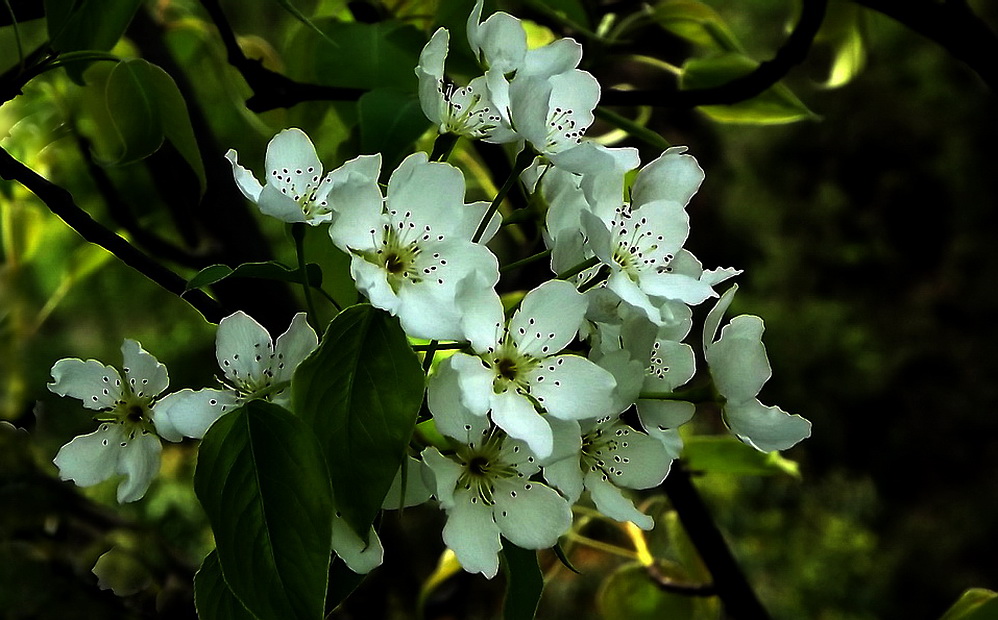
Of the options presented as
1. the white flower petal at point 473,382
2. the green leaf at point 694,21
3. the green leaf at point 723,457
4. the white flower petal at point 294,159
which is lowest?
the green leaf at point 723,457

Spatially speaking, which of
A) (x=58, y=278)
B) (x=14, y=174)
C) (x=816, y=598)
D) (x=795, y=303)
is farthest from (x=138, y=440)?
(x=795, y=303)

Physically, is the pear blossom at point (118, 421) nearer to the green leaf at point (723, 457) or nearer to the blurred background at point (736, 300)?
the blurred background at point (736, 300)

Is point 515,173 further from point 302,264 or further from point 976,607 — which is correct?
point 976,607

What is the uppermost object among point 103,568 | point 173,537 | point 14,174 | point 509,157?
point 14,174

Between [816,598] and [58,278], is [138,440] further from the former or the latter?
[816,598]

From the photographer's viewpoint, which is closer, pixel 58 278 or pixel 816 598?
pixel 58 278

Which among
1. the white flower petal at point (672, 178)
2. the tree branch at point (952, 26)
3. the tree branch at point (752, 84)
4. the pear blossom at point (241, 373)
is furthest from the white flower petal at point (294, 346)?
the tree branch at point (952, 26)
